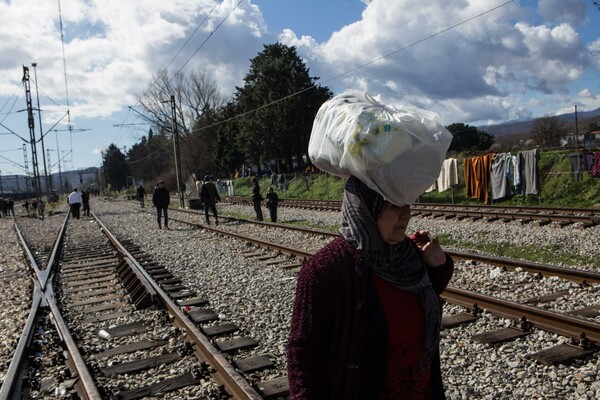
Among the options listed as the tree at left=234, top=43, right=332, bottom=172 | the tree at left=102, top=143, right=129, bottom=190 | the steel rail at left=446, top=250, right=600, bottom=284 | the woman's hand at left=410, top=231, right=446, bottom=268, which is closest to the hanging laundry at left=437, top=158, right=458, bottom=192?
the steel rail at left=446, top=250, right=600, bottom=284

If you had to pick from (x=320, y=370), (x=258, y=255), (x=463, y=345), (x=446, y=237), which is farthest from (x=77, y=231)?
(x=320, y=370)

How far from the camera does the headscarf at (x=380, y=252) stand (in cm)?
182

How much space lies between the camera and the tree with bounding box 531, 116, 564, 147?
49750 mm

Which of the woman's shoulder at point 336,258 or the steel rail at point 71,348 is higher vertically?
the woman's shoulder at point 336,258

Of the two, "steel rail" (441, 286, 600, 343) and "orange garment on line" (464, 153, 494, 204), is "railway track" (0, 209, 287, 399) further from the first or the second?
"orange garment on line" (464, 153, 494, 204)

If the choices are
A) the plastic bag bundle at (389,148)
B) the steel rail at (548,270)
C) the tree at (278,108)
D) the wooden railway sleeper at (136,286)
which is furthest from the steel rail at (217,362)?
the tree at (278,108)

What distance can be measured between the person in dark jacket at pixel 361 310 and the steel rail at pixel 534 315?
3691 mm

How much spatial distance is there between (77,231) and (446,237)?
1542 centimetres

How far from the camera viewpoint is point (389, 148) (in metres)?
1.75

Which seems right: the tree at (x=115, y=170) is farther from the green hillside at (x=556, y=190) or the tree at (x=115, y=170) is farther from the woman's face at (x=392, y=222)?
A: the woman's face at (x=392, y=222)

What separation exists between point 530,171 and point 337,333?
704 inches

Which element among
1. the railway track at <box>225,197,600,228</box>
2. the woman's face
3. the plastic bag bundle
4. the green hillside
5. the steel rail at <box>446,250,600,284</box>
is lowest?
the steel rail at <box>446,250,600,284</box>

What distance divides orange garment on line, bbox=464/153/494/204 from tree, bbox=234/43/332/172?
2511 centimetres

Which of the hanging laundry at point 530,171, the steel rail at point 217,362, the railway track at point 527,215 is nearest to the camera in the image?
the steel rail at point 217,362
